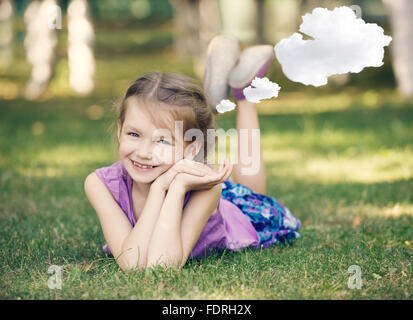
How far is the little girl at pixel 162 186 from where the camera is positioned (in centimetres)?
250

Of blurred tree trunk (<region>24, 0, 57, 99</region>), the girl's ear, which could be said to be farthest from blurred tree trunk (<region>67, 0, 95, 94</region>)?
the girl's ear

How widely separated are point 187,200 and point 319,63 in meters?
0.80

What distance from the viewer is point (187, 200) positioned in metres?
2.71

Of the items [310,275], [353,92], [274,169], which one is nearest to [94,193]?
[310,275]

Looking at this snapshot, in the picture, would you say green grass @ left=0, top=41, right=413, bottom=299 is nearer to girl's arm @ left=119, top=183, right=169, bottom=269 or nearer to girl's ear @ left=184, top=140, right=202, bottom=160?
girl's arm @ left=119, top=183, right=169, bottom=269

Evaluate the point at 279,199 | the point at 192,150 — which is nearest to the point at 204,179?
the point at 192,150

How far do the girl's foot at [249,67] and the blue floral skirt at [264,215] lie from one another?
542mm

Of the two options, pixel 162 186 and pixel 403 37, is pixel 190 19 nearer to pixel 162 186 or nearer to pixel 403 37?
pixel 403 37

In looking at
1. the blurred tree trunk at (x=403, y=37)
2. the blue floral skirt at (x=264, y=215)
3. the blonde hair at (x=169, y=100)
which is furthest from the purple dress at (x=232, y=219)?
the blurred tree trunk at (x=403, y=37)

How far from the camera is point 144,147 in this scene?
101 inches

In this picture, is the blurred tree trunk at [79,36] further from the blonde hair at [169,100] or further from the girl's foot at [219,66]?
the blonde hair at [169,100]

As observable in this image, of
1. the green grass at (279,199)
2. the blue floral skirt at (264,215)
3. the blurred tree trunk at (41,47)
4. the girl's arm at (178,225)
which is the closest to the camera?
the green grass at (279,199)

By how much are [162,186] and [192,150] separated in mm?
247

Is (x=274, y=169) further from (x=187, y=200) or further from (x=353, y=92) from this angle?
(x=353, y=92)
